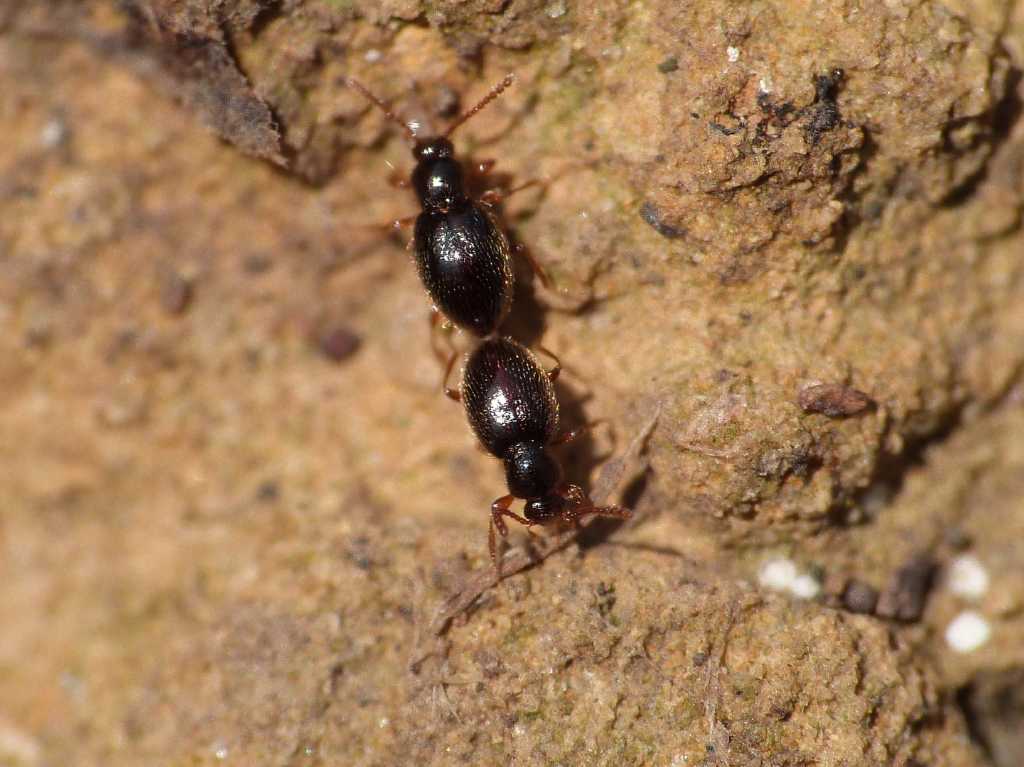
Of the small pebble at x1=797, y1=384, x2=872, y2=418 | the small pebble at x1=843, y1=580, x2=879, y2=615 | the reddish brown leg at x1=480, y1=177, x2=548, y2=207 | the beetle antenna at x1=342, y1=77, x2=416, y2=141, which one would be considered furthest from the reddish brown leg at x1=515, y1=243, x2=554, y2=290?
the small pebble at x1=843, y1=580, x2=879, y2=615

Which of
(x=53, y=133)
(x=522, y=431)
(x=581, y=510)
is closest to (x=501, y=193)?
(x=522, y=431)

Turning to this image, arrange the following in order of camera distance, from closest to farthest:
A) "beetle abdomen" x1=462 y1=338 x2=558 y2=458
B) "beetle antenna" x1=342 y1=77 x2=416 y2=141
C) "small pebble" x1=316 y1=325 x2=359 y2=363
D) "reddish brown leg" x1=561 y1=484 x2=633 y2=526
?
"reddish brown leg" x1=561 y1=484 x2=633 y2=526 → "beetle abdomen" x1=462 y1=338 x2=558 y2=458 → "beetle antenna" x1=342 y1=77 x2=416 y2=141 → "small pebble" x1=316 y1=325 x2=359 y2=363

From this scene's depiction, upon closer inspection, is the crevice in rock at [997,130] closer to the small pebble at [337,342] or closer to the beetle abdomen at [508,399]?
the beetle abdomen at [508,399]

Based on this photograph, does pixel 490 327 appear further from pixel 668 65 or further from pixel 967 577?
pixel 967 577

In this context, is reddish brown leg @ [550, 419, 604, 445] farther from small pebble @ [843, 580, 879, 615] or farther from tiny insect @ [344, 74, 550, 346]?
small pebble @ [843, 580, 879, 615]

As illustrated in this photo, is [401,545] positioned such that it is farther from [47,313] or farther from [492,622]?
[47,313]

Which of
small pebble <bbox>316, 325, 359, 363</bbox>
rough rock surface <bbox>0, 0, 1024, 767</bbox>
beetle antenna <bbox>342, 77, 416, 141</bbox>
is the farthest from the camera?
small pebble <bbox>316, 325, 359, 363</bbox>

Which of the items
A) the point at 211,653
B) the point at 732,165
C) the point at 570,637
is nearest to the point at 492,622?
the point at 570,637

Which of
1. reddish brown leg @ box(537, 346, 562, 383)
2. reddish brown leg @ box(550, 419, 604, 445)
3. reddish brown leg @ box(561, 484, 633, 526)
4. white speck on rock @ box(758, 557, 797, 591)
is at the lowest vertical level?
white speck on rock @ box(758, 557, 797, 591)
